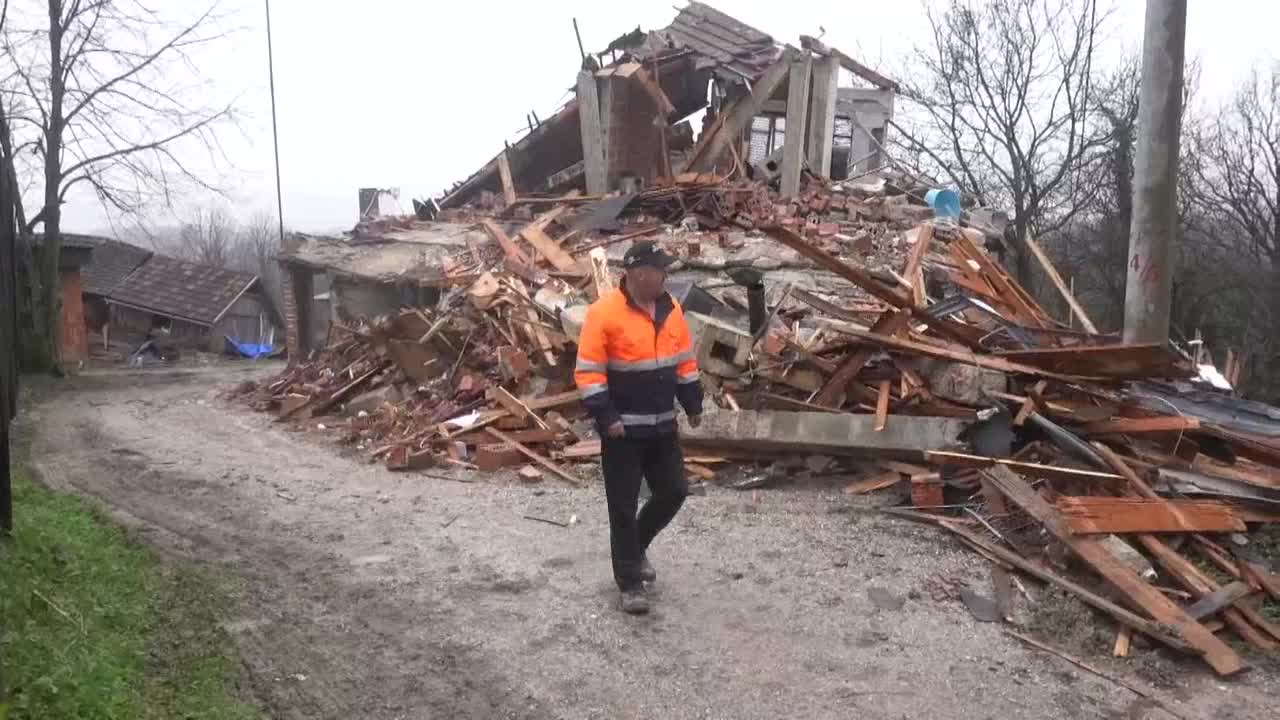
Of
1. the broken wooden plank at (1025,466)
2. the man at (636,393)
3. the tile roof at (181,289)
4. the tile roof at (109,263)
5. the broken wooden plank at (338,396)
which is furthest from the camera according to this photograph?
the tile roof at (181,289)

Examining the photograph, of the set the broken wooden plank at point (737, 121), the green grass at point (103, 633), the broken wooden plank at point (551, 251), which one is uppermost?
the broken wooden plank at point (737, 121)

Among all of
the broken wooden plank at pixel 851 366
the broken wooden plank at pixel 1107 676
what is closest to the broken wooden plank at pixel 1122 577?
the broken wooden plank at pixel 1107 676

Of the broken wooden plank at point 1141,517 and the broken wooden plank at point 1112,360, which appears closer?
the broken wooden plank at point 1141,517

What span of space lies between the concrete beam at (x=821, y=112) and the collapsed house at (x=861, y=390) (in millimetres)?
2394

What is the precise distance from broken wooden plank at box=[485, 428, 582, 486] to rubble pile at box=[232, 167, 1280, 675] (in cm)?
4

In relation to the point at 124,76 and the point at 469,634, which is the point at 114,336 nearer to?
the point at 124,76

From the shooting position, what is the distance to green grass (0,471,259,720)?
3348mm

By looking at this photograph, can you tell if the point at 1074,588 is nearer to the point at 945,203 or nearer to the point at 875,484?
the point at 875,484

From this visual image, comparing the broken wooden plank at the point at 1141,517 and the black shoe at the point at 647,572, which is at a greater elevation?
the broken wooden plank at the point at 1141,517

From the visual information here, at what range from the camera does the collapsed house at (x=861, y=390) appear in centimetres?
490

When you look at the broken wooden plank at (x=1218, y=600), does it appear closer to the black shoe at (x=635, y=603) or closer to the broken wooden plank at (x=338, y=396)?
the black shoe at (x=635, y=603)

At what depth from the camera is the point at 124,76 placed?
21172 mm

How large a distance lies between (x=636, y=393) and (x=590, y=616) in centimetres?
114

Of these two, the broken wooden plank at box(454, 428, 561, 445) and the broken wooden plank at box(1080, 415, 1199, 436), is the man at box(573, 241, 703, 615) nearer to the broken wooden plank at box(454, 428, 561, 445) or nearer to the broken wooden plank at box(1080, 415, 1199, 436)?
the broken wooden plank at box(1080, 415, 1199, 436)
